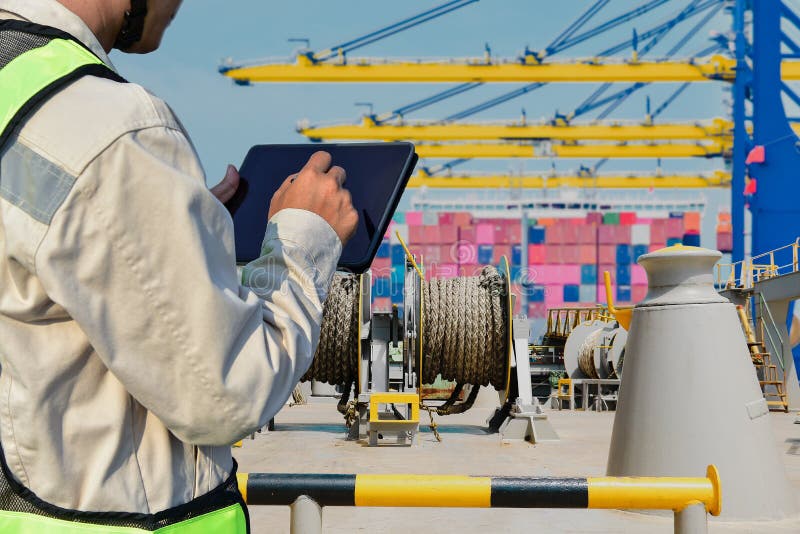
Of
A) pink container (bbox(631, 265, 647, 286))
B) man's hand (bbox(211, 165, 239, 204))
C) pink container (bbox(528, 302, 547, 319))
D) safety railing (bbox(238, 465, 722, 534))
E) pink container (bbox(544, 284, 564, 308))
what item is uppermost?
pink container (bbox(631, 265, 647, 286))

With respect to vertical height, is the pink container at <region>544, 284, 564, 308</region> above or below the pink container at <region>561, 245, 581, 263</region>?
below


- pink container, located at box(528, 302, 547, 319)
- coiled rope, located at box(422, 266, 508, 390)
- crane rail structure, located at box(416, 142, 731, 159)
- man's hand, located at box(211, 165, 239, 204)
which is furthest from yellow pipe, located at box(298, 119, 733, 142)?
pink container, located at box(528, 302, 547, 319)

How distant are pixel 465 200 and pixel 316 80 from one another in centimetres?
4080

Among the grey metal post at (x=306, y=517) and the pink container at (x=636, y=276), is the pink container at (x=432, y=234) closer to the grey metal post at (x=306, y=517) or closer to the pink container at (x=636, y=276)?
the pink container at (x=636, y=276)

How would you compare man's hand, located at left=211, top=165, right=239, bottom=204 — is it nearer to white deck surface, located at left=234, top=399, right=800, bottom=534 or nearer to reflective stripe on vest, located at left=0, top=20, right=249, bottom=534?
reflective stripe on vest, located at left=0, top=20, right=249, bottom=534

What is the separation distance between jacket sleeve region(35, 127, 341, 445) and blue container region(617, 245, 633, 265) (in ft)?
227

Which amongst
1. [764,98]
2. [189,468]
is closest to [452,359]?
[189,468]

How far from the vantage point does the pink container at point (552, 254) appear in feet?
224

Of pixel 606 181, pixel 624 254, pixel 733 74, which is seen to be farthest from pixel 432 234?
pixel 733 74

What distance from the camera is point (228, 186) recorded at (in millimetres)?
1374

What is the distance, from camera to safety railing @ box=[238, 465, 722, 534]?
233 centimetres

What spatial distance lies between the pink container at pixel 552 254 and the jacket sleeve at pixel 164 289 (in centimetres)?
6783

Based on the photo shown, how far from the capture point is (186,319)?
1041 millimetres

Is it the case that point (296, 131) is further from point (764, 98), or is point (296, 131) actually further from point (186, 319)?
point (186, 319)
